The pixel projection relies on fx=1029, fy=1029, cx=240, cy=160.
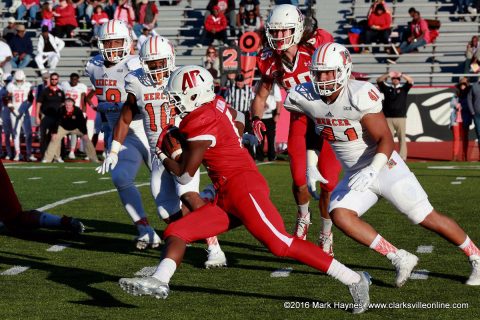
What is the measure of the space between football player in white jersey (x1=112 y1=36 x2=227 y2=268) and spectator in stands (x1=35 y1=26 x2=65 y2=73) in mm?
16016

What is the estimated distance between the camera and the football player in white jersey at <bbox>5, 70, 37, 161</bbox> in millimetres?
19562

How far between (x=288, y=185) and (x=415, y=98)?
7.67 meters

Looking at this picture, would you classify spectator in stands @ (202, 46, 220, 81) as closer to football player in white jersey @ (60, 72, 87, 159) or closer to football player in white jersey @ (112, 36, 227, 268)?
football player in white jersey @ (60, 72, 87, 159)

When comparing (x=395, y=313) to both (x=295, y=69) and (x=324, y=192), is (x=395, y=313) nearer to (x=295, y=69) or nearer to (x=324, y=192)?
(x=324, y=192)

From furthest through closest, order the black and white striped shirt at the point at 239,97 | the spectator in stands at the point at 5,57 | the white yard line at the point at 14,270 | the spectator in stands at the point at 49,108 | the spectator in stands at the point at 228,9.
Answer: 1. the spectator in stands at the point at 228,9
2. the spectator in stands at the point at 5,57
3. the spectator in stands at the point at 49,108
4. the black and white striped shirt at the point at 239,97
5. the white yard line at the point at 14,270

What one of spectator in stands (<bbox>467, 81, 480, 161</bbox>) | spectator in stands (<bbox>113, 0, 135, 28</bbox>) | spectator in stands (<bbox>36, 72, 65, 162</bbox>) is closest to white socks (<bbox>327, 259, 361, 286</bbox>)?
spectator in stands (<bbox>467, 81, 480, 161</bbox>)

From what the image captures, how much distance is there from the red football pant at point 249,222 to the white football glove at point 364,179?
448 millimetres

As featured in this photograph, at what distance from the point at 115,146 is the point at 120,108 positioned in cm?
100

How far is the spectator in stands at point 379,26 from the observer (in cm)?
2280

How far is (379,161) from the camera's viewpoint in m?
6.02

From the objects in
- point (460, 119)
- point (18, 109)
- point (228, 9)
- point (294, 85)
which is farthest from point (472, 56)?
point (294, 85)

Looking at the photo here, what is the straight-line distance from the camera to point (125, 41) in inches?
336

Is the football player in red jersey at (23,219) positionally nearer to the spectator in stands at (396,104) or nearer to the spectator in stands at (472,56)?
the spectator in stands at (396,104)

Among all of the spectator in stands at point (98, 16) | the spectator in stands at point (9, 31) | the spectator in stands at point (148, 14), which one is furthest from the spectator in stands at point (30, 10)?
the spectator in stands at point (148, 14)
